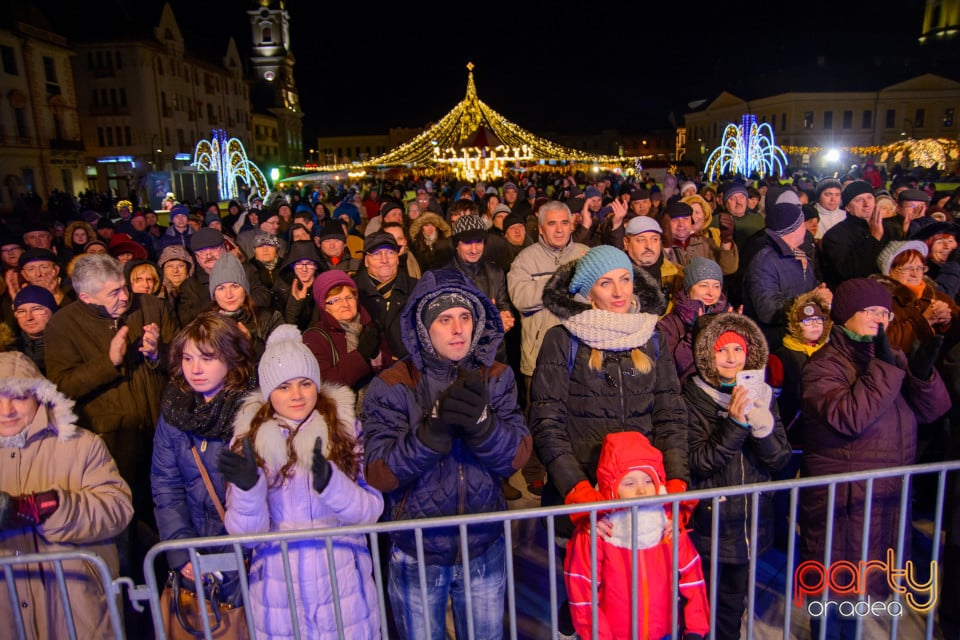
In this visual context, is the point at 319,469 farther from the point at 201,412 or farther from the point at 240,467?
the point at 201,412

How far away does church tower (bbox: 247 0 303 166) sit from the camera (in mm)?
86312

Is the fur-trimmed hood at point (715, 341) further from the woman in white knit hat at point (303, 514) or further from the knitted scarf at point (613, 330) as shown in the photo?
the woman in white knit hat at point (303, 514)

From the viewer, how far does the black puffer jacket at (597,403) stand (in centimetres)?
318

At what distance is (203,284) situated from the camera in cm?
566

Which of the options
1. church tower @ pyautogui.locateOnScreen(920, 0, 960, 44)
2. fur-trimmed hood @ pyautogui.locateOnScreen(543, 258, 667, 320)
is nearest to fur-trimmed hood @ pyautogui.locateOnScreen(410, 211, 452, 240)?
fur-trimmed hood @ pyautogui.locateOnScreen(543, 258, 667, 320)

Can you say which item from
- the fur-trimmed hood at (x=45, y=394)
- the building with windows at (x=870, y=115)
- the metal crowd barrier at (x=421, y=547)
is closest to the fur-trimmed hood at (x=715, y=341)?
the metal crowd barrier at (x=421, y=547)

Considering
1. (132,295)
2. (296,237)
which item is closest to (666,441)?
(132,295)

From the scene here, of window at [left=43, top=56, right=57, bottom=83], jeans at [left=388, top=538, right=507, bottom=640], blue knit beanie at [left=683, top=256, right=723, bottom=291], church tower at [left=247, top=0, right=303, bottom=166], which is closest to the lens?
jeans at [left=388, top=538, right=507, bottom=640]

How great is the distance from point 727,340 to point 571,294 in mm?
840

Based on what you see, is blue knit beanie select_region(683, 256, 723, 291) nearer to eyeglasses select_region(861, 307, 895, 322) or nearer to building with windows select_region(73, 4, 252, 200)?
eyeglasses select_region(861, 307, 895, 322)

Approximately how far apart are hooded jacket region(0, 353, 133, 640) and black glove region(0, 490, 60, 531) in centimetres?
3

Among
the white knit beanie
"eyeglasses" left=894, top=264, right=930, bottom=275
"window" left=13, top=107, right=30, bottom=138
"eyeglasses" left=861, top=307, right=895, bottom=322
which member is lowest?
the white knit beanie

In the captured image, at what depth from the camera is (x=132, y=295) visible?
14.5 ft

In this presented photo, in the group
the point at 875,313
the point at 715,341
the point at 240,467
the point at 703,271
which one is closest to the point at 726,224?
the point at 703,271
